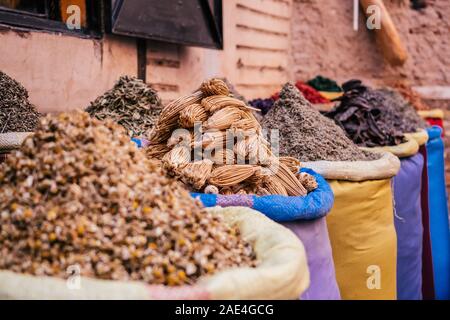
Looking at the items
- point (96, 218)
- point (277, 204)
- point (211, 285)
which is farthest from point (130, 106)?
point (211, 285)

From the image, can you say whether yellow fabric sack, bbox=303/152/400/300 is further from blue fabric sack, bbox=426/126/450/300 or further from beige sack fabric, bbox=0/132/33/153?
blue fabric sack, bbox=426/126/450/300

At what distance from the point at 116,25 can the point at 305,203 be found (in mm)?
1630

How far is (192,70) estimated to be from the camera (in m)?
3.74

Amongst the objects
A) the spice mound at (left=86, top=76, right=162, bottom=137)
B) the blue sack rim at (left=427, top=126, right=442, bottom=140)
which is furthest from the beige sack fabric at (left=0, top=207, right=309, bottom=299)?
the blue sack rim at (left=427, top=126, right=442, bottom=140)

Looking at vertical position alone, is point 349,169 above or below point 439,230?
above

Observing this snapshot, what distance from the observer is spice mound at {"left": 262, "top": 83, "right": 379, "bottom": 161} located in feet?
7.54

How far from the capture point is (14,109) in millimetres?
2156

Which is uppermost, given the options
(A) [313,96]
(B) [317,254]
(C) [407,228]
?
(A) [313,96]

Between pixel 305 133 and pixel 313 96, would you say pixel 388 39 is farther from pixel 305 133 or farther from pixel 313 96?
pixel 305 133

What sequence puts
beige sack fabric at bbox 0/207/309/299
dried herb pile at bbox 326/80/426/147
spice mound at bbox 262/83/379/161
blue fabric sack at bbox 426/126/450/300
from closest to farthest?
beige sack fabric at bbox 0/207/309/299 < spice mound at bbox 262/83/379/161 < dried herb pile at bbox 326/80/426/147 < blue fabric sack at bbox 426/126/450/300

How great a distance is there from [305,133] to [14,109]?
43.6 inches

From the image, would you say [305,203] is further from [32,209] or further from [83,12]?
[83,12]

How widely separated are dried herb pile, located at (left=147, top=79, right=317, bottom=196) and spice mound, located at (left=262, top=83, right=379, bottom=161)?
39 cm
